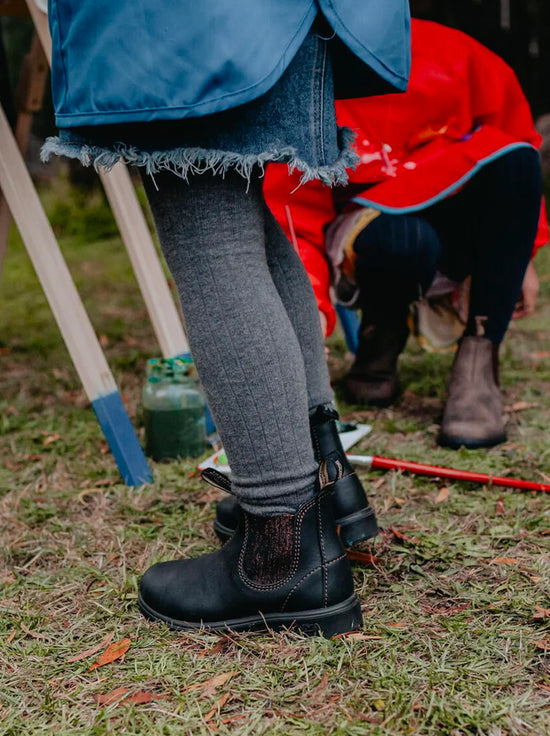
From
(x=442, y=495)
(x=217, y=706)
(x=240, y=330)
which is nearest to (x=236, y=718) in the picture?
(x=217, y=706)

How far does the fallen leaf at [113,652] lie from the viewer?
2.76ft

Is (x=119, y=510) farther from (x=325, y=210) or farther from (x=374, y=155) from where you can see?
(x=374, y=155)

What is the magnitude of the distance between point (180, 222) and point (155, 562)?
53cm

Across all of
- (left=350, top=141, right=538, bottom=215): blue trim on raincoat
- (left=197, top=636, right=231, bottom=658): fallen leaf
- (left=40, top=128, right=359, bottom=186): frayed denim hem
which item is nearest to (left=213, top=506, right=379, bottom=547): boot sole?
(left=197, top=636, right=231, bottom=658): fallen leaf

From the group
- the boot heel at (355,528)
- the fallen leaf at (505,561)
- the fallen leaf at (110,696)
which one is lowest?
the fallen leaf at (505,561)

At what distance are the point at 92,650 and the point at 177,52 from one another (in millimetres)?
680

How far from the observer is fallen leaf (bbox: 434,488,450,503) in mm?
1248

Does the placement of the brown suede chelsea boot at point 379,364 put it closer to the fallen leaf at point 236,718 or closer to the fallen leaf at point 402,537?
the fallen leaf at point 402,537

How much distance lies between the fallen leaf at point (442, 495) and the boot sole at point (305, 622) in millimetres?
403

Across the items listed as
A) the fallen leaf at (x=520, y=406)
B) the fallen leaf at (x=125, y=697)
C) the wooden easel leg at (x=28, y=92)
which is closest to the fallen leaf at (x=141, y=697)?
the fallen leaf at (x=125, y=697)

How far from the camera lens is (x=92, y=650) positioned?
2.85 ft

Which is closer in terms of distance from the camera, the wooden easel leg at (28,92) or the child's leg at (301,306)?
the child's leg at (301,306)

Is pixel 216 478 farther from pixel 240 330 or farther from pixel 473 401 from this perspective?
pixel 473 401

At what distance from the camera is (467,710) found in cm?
72
